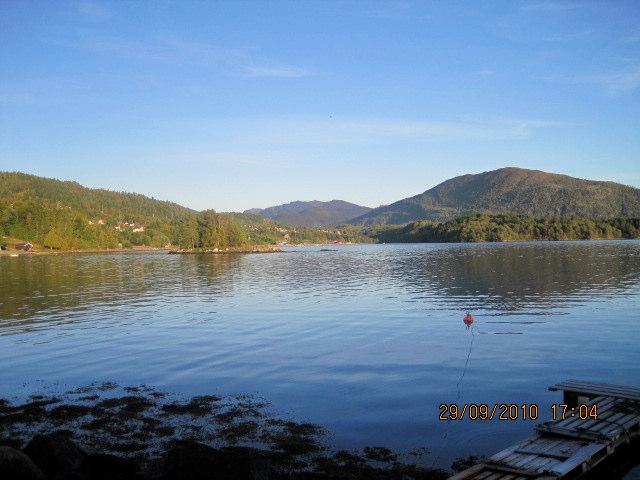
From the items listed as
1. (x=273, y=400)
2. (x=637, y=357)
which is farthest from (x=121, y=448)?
Answer: (x=637, y=357)

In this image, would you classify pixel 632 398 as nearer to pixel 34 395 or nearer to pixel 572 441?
pixel 572 441

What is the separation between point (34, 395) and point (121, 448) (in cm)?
788

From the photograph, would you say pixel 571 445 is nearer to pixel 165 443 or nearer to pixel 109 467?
pixel 165 443

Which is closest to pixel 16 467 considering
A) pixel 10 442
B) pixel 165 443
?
pixel 165 443

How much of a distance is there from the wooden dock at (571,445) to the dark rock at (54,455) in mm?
8217

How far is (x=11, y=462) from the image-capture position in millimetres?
10414

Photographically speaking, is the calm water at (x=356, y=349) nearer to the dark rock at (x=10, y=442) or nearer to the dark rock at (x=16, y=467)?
the dark rock at (x=10, y=442)

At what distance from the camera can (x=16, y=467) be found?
34.3 ft

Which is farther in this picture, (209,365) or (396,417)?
(209,365)

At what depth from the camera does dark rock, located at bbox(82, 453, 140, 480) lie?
39.6ft
